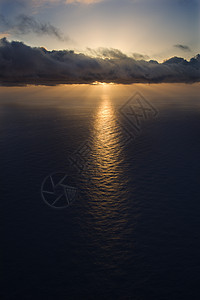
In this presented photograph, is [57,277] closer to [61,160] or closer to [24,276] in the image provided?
[24,276]

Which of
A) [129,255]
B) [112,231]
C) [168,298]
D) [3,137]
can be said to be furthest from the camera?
[3,137]

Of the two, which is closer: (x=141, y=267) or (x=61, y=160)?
(x=141, y=267)

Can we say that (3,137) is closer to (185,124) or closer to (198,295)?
(198,295)

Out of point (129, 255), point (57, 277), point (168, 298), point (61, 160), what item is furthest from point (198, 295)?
point (61, 160)

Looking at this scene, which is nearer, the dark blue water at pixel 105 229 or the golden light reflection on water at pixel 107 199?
the dark blue water at pixel 105 229

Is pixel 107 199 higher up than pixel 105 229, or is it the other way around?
pixel 107 199

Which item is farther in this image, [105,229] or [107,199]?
[107,199]

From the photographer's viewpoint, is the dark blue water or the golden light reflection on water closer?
the dark blue water

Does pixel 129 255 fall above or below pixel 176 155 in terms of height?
below

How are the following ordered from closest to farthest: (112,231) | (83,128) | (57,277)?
(57,277), (112,231), (83,128)

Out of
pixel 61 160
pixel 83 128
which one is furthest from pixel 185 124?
pixel 61 160

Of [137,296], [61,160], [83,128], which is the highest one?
[83,128]
